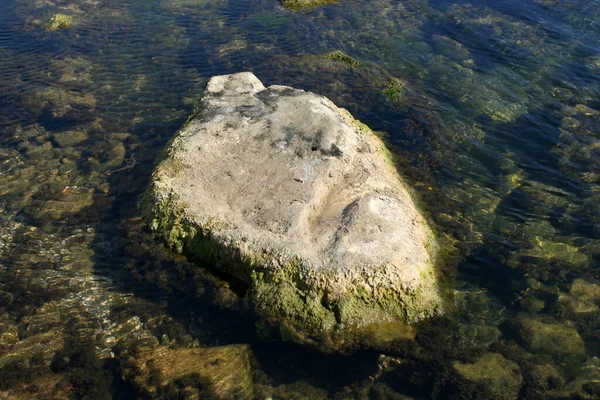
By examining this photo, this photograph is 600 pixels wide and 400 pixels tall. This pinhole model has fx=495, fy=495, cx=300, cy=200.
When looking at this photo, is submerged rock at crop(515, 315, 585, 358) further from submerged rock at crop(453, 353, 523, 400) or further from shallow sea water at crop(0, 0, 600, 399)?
submerged rock at crop(453, 353, 523, 400)

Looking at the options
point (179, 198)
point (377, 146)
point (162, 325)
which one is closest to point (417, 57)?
point (377, 146)

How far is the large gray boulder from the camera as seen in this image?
336 inches

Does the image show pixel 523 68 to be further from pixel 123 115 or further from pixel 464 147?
pixel 123 115

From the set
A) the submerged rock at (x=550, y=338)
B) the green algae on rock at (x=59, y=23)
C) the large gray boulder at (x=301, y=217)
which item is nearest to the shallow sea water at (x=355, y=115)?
the submerged rock at (x=550, y=338)

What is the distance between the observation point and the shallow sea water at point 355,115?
867cm

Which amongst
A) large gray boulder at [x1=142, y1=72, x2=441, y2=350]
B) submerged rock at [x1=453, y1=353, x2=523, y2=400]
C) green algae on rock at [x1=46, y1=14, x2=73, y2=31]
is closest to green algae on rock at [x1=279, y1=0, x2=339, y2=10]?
green algae on rock at [x1=46, y1=14, x2=73, y2=31]

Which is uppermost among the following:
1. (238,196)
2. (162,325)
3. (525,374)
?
(238,196)

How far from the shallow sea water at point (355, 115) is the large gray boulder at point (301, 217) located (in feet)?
1.91

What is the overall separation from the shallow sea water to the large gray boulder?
58 centimetres

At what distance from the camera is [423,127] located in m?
14.2

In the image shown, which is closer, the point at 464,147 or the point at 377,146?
the point at 377,146

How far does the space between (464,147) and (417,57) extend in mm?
5678

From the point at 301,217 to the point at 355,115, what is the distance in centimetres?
629

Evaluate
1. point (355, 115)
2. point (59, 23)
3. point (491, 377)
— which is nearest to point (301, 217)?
point (491, 377)
